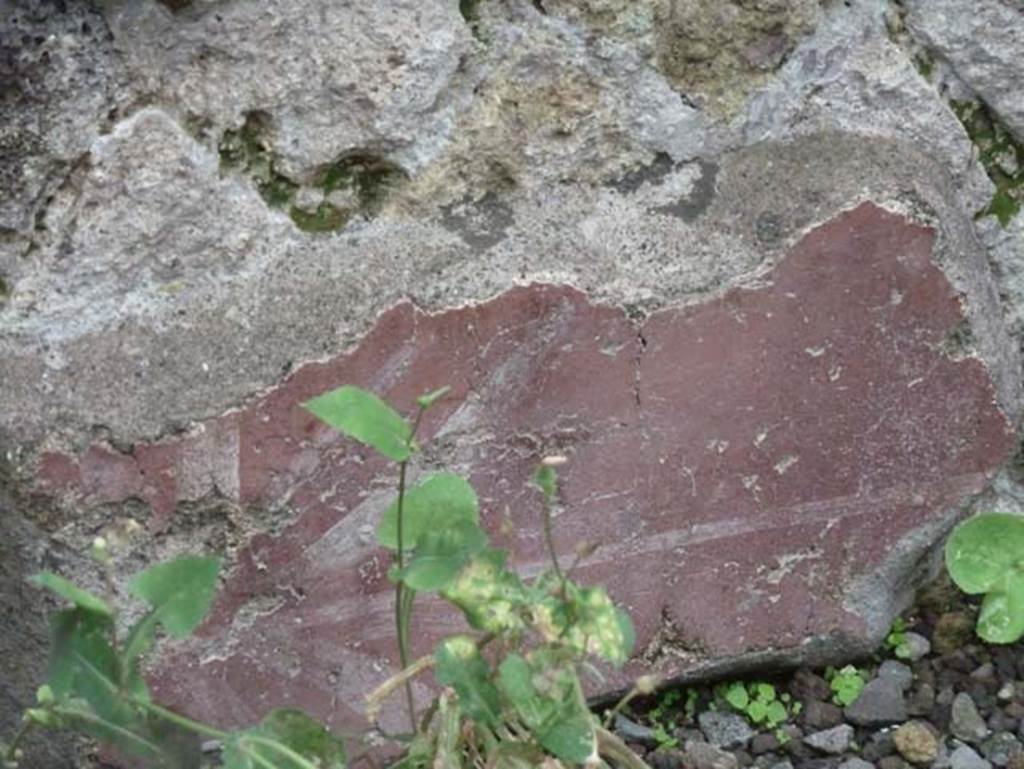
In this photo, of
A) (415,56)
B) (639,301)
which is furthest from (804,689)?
(415,56)

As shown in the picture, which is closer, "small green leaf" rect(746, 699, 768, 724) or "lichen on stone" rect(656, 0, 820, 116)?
"lichen on stone" rect(656, 0, 820, 116)

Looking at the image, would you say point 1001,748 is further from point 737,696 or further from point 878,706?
point 737,696

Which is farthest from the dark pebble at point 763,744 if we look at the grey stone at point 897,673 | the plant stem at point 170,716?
the plant stem at point 170,716

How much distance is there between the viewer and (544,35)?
5.02ft

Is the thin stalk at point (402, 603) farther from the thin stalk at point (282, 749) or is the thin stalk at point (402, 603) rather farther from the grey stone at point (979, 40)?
the grey stone at point (979, 40)

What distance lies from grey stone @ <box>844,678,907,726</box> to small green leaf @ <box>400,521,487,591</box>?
489mm

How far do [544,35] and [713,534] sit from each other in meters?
0.39

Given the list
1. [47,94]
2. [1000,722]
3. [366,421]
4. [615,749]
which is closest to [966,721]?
[1000,722]

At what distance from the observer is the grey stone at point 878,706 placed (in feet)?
5.52

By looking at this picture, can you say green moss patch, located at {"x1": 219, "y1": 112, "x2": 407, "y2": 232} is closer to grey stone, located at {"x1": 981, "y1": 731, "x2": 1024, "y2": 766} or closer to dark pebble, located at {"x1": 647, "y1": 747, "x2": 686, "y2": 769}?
dark pebble, located at {"x1": 647, "y1": 747, "x2": 686, "y2": 769}

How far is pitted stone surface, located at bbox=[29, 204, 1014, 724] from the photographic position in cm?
152

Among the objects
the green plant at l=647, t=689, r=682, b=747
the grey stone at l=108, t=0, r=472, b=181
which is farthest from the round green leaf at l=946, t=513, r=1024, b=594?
the grey stone at l=108, t=0, r=472, b=181

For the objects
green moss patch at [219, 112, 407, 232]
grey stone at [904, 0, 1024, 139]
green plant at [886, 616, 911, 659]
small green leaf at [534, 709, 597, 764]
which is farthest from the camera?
green plant at [886, 616, 911, 659]

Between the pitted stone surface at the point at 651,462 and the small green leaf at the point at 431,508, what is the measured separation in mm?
171
